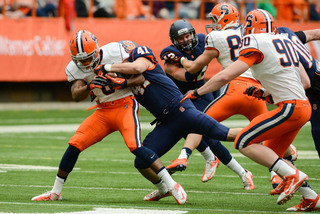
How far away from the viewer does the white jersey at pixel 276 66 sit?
5.95m

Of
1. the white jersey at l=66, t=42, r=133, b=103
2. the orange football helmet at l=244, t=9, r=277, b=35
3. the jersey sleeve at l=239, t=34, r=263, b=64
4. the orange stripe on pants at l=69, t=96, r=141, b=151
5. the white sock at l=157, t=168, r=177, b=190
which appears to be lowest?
the white sock at l=157, t=168, r=177, b=190

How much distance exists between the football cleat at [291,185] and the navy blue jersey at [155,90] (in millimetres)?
1526

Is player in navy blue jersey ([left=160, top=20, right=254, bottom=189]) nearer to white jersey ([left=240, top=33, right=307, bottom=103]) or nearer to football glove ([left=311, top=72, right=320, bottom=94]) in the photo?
football glove ([left=311, top=72, right=320, bottom=94])

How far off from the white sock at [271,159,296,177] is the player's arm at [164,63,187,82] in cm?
219

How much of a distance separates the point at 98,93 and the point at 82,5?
526 inches

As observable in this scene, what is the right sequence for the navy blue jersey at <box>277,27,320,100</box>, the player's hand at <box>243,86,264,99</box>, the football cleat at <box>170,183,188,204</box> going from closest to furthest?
the player's hand at <box>243,86,264,99</box> < the football cleat at <box>170,183,188,204</box> < the navy blue jersey at <box>277,27,320,100</box>

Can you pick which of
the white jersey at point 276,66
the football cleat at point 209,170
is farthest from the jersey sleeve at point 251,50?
the football cleat at point 209,170

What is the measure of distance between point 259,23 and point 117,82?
4.71ft

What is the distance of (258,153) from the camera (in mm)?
6016

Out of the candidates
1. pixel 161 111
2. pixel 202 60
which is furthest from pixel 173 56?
pixel 161 111

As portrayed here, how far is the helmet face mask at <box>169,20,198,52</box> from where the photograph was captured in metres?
7.69

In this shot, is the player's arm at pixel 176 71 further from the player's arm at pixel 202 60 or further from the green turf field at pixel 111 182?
the green turf field at pixel 111 182

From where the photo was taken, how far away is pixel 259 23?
621 centimetres

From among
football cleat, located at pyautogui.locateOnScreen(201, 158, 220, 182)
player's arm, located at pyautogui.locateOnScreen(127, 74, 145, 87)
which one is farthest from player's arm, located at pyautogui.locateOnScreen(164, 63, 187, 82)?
player's arm, located at pyautogui.locateOnScreen(127, 74, 145, 87)
